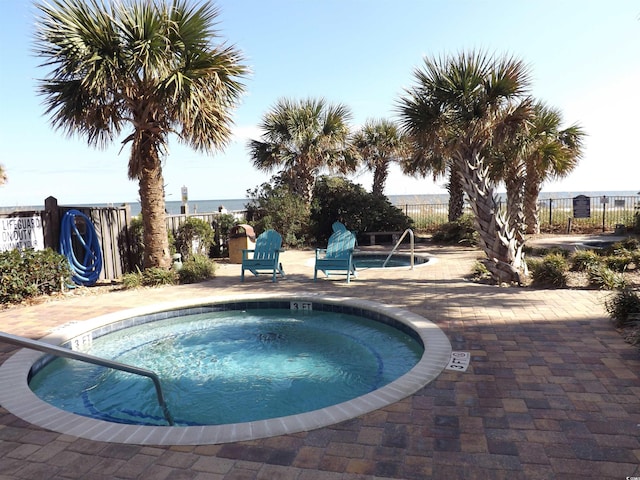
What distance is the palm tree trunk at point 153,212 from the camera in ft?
26.6

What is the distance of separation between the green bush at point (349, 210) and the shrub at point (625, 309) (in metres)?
10.6

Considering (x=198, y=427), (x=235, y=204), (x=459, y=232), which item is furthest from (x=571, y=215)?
(x=235, y=204)

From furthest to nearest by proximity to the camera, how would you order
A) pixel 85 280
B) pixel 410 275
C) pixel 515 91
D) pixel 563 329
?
1. pixel 410 275
2. pixel 85 280
3. pixel 515 91
4. pixel 563 329

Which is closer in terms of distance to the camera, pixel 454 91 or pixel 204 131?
pixel 454 91

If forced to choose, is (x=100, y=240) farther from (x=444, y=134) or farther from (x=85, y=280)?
(x=444, y=134)

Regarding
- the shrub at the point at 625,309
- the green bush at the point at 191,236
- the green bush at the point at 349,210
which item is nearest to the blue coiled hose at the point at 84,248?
the green bush at the point at 191,236

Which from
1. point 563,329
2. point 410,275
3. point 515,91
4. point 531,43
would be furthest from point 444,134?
point 563,329

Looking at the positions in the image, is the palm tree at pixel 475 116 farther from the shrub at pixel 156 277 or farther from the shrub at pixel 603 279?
the shrub at pixel 156 277

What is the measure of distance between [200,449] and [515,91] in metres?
7.57

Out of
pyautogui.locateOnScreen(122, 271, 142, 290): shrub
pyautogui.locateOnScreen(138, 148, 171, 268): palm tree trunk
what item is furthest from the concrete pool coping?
pyautogui.locateOnScreen(138, 148, 171, 268): palm tree trunk

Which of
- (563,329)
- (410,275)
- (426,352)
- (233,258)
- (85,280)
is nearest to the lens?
(426,352)

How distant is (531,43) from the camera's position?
25.0 feet

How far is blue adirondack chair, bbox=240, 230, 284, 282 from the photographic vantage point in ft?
27.1

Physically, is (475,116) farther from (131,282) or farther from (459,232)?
(459,232)
